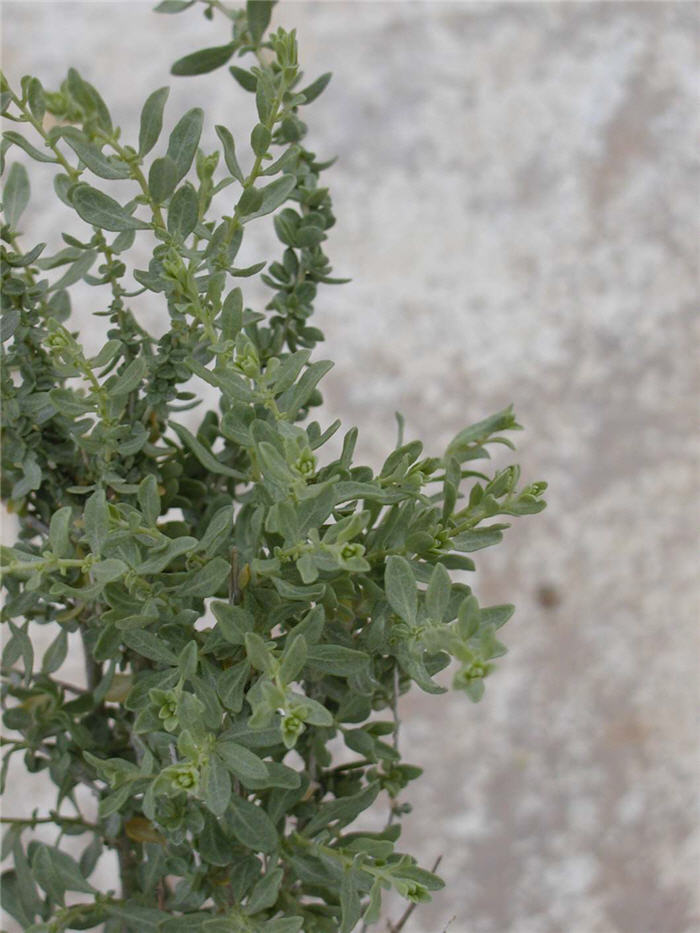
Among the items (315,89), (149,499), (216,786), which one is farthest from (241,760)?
(315,89)

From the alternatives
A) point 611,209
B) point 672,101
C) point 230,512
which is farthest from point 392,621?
point 672,101

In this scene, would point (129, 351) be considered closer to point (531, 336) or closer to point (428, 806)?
point (428, 806)

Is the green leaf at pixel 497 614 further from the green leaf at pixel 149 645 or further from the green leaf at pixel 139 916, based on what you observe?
the green leaf at pixel 139 916

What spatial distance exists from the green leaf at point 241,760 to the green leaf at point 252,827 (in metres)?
0.06

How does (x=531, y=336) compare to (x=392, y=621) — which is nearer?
(x=392, y=621)

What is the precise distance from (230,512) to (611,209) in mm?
1398

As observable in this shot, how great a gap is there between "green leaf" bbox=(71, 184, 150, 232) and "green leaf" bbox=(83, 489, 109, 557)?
0.36 feet

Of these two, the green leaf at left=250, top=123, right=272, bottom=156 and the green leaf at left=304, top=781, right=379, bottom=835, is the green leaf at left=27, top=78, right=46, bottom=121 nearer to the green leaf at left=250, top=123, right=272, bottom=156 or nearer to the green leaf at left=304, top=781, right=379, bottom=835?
the green leaf at left=250, top=123, right=272, bottom=156

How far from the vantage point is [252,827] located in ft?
1.58

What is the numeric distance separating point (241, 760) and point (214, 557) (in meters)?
0.10

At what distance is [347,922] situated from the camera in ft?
1.51

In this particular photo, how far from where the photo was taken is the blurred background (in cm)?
146

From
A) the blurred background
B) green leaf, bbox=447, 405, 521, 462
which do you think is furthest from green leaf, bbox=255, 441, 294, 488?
the blurred background

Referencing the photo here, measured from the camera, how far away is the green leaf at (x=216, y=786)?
1.35ft
